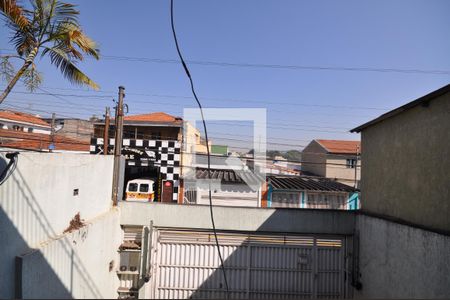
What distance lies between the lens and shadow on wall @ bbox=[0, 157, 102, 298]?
283 centimetres

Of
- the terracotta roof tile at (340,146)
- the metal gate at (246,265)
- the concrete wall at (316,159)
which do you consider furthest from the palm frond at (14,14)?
the terracotta roof tile at (340,146)

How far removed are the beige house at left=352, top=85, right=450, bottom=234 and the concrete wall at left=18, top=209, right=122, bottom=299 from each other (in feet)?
18.3

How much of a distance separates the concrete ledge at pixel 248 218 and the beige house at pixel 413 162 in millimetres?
942

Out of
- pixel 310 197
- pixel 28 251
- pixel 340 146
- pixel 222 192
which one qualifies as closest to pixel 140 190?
pixel 222 192

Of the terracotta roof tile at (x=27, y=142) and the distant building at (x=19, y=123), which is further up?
the distant building at (x=19, y=123)

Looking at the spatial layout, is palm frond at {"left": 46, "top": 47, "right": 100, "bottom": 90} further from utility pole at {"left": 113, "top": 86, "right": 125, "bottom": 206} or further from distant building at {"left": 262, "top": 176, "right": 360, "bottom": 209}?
distant building at {"left": 262, "top": 176, "right": 360, "bottom": 209}

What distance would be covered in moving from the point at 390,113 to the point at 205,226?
484cm

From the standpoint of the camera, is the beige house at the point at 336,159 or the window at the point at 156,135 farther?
the beige house at the point at 336,159

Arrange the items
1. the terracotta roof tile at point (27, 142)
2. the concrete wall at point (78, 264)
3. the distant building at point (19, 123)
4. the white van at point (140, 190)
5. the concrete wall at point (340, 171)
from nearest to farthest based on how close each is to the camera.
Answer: the concrete wall at point (78, 264) → the terracotta roof tile at point (27, 142) → the white van at point (140, 190) → the concrete wall at point (340, 171) → the distant building at point (19, 123)

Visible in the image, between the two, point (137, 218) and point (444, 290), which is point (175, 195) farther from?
point (444, 290)

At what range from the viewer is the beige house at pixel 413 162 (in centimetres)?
360

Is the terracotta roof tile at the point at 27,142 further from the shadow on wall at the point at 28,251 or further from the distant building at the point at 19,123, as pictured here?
the distant building at the point at 19,123

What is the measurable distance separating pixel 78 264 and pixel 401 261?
5648mm

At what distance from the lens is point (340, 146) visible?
1894 cm
